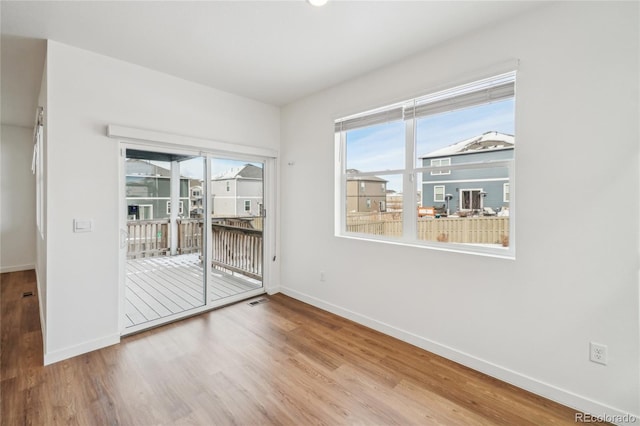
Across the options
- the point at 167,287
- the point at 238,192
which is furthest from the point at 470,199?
the point at 167,287

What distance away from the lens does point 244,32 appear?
2.29 metres

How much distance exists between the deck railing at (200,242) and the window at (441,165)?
1660 mm

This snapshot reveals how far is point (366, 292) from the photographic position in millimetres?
3113

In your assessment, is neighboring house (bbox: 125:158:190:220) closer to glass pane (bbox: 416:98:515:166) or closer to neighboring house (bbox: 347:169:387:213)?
neighboring house (bbox: 347:169:387:213)

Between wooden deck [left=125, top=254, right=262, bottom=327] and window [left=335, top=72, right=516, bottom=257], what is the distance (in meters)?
→ 1.98

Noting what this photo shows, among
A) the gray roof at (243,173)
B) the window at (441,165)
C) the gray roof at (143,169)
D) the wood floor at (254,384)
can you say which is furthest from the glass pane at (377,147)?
the gray roof at (143,169)

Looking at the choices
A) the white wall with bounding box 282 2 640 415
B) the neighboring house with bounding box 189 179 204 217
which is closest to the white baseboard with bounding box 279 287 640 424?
the white wall with bounding box 282 2 640 415

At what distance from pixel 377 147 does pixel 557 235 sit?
1.78 meters

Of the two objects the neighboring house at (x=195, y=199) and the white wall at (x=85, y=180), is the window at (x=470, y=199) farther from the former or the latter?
the white wall at (x=85, y=180)

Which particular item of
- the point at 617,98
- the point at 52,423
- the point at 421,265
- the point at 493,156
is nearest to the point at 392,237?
the point at 421,265

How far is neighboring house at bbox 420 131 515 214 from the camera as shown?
2.26 metres

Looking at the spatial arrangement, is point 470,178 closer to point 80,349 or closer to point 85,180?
point 85,180

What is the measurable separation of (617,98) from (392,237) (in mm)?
1906

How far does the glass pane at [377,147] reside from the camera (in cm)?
292
